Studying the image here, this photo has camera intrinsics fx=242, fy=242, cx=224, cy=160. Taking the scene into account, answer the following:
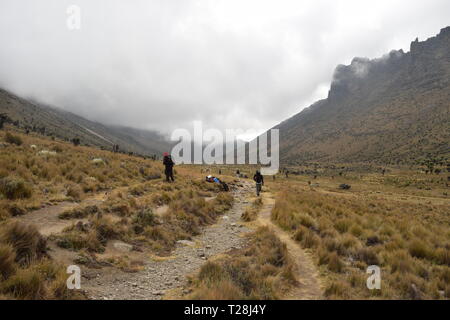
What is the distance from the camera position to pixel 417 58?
552 feet

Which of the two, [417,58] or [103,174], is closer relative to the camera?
[103,174]

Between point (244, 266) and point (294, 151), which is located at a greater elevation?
point (294, 151)

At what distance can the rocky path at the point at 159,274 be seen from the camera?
17.0 feet

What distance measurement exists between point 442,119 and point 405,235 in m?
114

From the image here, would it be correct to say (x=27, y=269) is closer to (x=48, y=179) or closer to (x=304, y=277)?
(x=304, y=277)

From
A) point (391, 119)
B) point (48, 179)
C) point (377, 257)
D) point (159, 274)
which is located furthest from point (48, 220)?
point (391, 119)

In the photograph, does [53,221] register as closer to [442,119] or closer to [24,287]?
[24,287]

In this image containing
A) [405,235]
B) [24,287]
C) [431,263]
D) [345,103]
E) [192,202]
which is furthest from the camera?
[345,103]

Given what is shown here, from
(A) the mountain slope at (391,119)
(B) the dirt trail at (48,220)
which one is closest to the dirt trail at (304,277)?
(B) the dirt trail at (48,220)

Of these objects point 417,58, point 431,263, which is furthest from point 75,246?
point 417,58

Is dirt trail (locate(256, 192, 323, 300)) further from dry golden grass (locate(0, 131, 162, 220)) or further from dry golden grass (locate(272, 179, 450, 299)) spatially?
dry golden grass (locate(0, 131, 162, 220))

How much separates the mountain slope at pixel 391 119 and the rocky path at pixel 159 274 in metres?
93.3

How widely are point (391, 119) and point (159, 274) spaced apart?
142694 millimetres

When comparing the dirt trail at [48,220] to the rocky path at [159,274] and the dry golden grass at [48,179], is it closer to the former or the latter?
the dry golden grass at [48,179]
